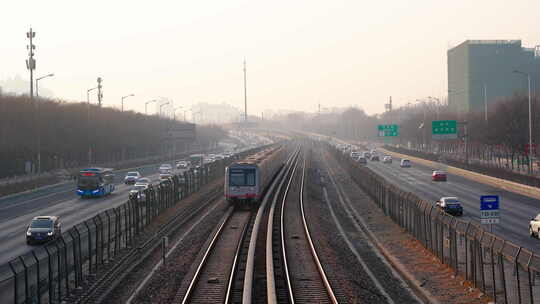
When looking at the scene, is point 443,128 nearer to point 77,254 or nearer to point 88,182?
point 88,182

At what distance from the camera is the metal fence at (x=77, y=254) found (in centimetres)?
1603

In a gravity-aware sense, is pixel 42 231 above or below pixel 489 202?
below

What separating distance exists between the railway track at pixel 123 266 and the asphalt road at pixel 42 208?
5.50 meters

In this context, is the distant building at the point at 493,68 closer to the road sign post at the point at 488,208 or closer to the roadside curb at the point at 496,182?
the roadside curb at the point at 496,182

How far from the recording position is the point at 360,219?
39.9m

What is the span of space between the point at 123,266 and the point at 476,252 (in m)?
12.7

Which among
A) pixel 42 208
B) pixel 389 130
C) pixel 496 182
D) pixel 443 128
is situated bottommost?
pixel 42 208

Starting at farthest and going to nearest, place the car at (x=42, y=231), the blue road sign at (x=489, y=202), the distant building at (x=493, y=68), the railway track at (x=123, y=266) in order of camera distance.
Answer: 1. the distant building at (x=493, y=68)
2. the car at (x=42, y=231)
3. the blue road sign at (x=489, y=202)
4. the railway track at (x=123, y=266)

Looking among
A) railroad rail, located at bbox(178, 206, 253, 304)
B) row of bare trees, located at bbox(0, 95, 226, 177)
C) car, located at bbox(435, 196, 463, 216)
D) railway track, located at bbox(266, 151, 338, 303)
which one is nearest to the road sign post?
railway track, located at bbox(266, 151, 338, 303)

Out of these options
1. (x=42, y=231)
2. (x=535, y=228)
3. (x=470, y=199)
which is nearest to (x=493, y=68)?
(x=470, y=199)

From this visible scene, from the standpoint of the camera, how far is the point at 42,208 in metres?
48.2

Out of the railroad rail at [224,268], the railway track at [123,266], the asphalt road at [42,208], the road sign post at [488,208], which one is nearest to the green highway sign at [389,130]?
the asphalt road at [42,208]

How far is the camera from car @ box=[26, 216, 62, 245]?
100 feet

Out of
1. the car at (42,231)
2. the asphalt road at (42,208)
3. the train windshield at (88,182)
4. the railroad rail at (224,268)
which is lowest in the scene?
the asphalt road at (42,208)
